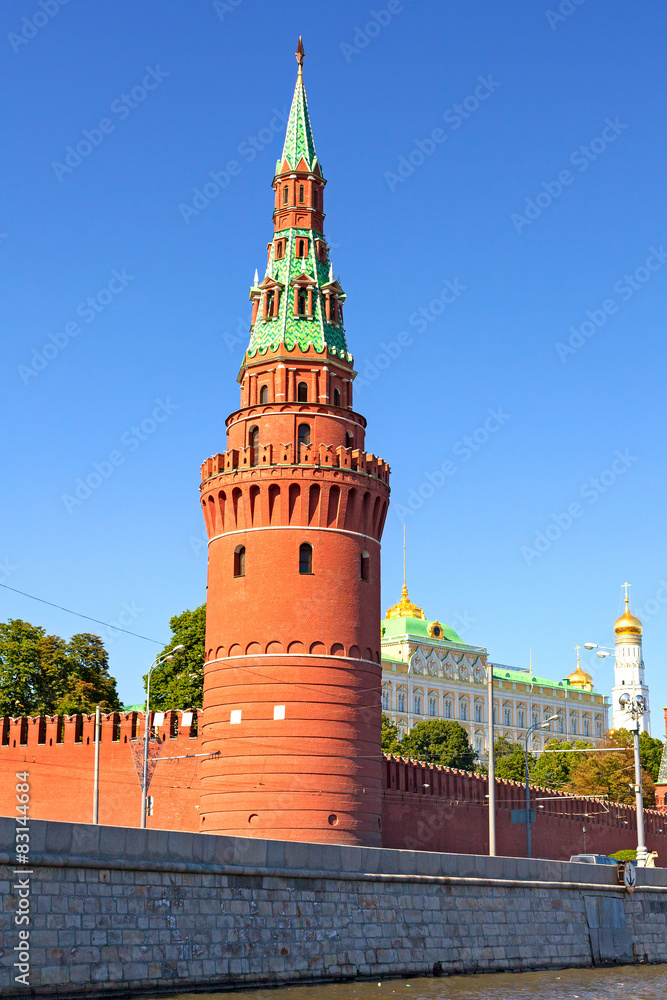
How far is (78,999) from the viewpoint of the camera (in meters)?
18.4

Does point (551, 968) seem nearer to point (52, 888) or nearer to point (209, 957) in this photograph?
point (209, 957)

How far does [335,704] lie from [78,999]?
1979cm

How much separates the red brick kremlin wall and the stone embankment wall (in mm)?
13029

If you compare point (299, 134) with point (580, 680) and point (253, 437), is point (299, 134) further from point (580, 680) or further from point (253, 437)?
point (580, 680)

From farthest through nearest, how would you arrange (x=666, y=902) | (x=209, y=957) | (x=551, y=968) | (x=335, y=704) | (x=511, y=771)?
1. (x=511, y=771)
2. (x=335, y=704)
3. (x=666, y=902)
4. (x=551, y=968)
5. (x=209, y=957)

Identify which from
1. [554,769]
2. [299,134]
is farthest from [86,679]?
[554,769]

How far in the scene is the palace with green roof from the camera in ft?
400

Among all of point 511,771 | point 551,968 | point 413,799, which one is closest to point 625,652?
point 511,771

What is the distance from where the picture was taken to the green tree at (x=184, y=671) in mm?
54438

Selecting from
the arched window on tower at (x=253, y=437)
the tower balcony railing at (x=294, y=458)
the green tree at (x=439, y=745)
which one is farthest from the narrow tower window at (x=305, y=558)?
the green tree at (x=439, y=745)

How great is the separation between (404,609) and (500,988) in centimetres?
10471

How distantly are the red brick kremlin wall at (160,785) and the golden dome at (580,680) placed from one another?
9600 centimetres

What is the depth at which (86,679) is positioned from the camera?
57.1 metres

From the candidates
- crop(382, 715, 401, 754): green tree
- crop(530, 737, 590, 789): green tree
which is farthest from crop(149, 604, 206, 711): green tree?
crop(530, 737, 590, 789): green tree
